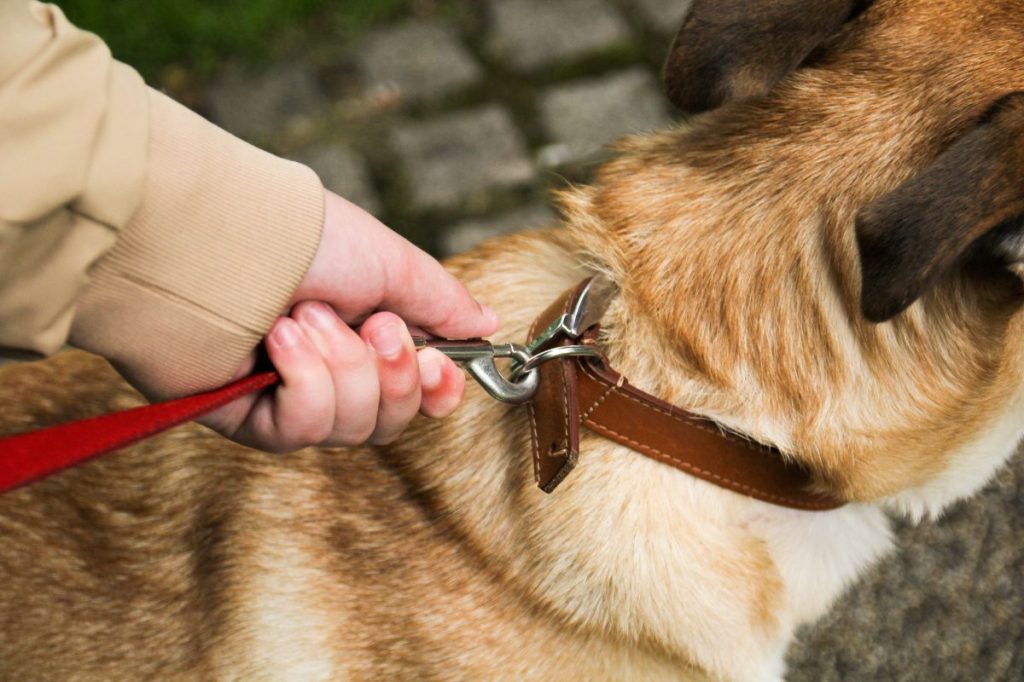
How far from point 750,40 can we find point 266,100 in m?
3.09

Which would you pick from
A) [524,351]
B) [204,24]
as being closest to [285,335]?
[524,351]

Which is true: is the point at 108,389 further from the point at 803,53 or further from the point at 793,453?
the point at 803,53

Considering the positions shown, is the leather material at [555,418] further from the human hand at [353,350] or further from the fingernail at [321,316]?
the fingernail at [321,316]

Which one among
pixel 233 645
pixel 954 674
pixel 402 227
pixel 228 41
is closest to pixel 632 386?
pixel 233 645

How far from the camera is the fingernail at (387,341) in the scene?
1741 mm

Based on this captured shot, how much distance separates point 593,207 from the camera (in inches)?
81.7

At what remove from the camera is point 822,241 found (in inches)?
72.4

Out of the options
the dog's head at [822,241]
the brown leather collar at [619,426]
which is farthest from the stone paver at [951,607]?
the brown leather collar at [619,426]

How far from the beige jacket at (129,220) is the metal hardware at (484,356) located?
0.97 feet

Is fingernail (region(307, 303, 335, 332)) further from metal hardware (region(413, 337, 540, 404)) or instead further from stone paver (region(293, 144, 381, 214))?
stone paver (region(293, 144, 381, 214))

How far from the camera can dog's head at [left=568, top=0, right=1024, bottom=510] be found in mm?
1772

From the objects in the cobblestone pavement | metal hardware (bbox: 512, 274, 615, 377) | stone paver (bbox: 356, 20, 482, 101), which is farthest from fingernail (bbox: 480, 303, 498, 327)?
stone paver (bbox: 356, 20, 482, 101)

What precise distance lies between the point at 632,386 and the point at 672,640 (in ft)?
1.78

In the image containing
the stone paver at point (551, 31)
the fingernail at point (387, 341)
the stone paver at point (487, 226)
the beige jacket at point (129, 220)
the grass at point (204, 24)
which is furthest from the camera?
the grass at point (204, 24)
